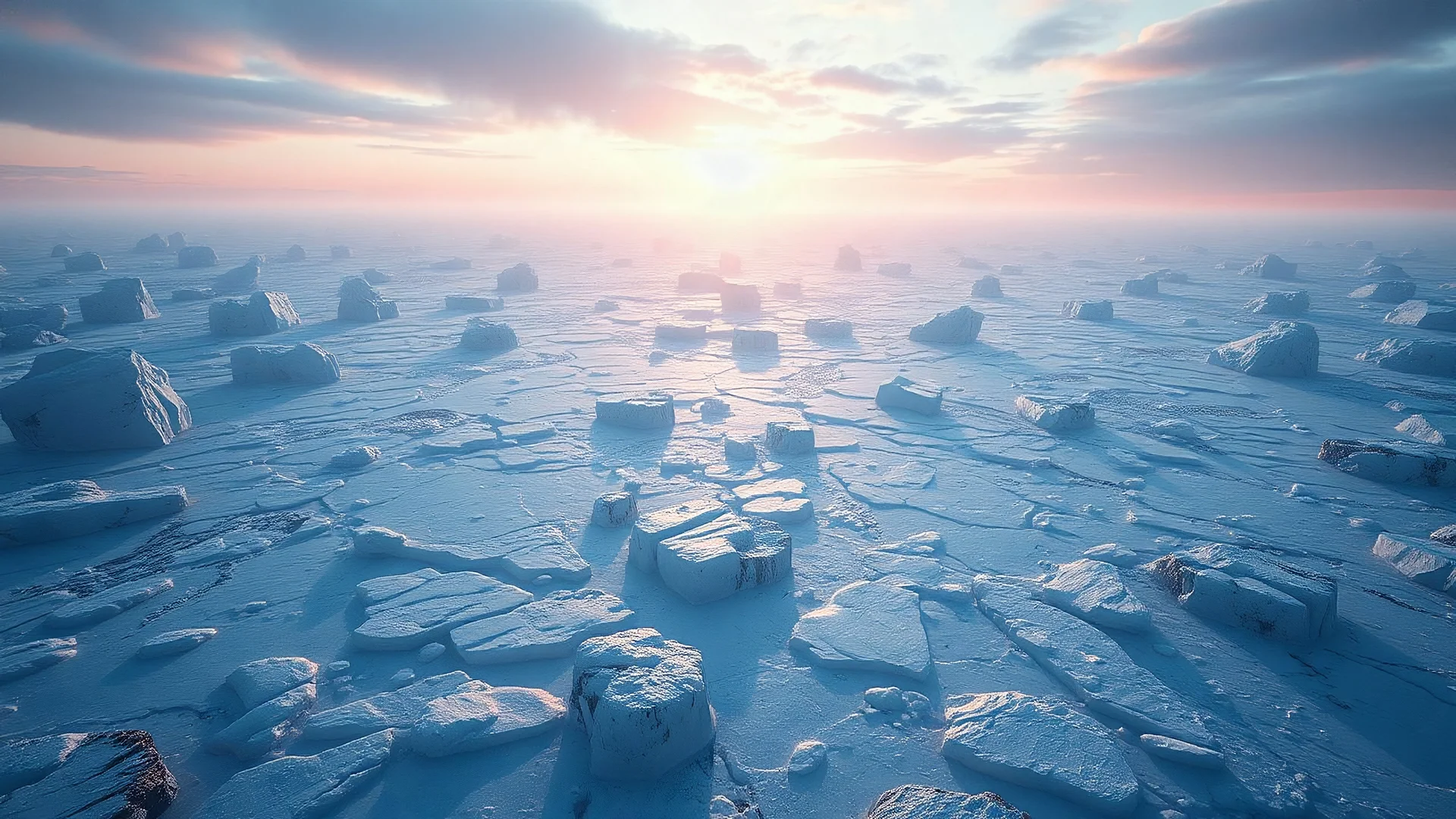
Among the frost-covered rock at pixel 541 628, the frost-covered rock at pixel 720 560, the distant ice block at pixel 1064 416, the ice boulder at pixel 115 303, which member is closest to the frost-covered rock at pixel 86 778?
the frost-covered rock at pixel 541 628

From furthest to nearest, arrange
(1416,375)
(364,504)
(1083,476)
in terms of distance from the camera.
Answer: (1416,375), (1083,476), (364,504)

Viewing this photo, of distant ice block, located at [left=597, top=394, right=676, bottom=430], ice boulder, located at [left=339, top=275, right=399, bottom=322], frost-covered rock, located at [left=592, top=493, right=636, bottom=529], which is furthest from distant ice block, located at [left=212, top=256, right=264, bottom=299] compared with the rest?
frost-covered rock, located at [left=592, top=493, right=636, bottom=529]

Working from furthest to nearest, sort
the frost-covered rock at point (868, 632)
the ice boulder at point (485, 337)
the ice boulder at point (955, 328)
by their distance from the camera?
1. the ice boulder at point (955, 328)
2. the ice boulder at point (485, 337)
3. the frost-covered rock at point (868, 632)

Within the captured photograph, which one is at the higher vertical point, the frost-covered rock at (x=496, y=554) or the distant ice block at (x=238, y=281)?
the distant ice block at (x=238, y=281)

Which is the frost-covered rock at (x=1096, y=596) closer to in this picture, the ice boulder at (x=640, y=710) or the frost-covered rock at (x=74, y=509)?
the ice boulder at (x=640, y=710)

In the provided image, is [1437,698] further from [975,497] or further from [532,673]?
[532,673]

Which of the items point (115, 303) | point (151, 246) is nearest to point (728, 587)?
point (115, 303)

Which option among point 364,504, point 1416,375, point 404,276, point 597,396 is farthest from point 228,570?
point 404,276
